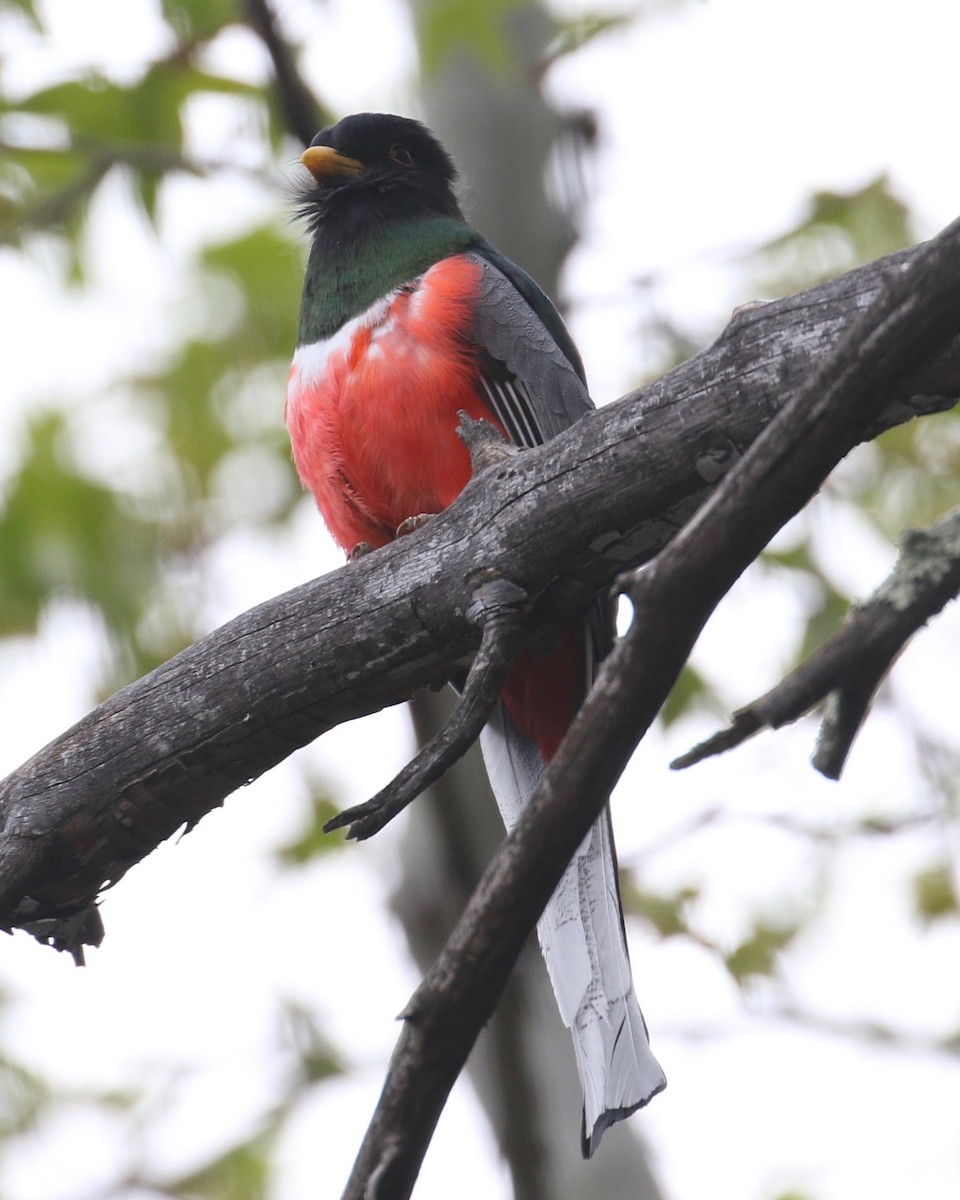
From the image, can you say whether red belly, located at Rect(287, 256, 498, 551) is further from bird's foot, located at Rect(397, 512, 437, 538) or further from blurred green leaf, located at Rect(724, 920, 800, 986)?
blurred green leaf, located at Rect(724, 920, 800, 986)

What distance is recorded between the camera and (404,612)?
2984 millimetres

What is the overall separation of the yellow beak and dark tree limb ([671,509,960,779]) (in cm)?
356

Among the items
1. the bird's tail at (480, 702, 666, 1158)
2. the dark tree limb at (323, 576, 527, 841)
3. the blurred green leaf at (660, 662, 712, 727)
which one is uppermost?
the blurred green leaf at (660, 662, 712, 727)

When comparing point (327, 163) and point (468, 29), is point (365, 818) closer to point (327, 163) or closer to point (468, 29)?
point (327, 163)

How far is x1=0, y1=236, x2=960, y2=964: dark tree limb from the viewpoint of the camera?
8.87 feet

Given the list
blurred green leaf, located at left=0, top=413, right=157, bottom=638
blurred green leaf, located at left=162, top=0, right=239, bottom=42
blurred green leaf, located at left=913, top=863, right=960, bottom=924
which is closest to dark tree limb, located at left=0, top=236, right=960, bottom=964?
blurred green leaf, located at left=0, top=413, right=157, bottom=638

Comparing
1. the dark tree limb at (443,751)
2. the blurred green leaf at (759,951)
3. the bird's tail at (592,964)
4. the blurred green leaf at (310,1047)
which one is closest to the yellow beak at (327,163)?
the bird's tail at (592,964)

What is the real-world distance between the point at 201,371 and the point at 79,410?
63 centimetres

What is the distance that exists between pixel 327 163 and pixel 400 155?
1.03 feet

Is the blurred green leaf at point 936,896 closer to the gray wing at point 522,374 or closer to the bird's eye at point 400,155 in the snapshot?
the gray wing at point 522,374

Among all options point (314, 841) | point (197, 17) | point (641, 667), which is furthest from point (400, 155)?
point (641, 667)

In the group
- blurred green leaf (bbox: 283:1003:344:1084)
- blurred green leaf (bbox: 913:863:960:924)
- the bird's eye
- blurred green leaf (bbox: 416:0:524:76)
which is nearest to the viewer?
blurred green leaf (bbox: 416:0:524:76)

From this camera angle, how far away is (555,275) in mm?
6188

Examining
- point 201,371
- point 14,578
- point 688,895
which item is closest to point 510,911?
point 688,895
